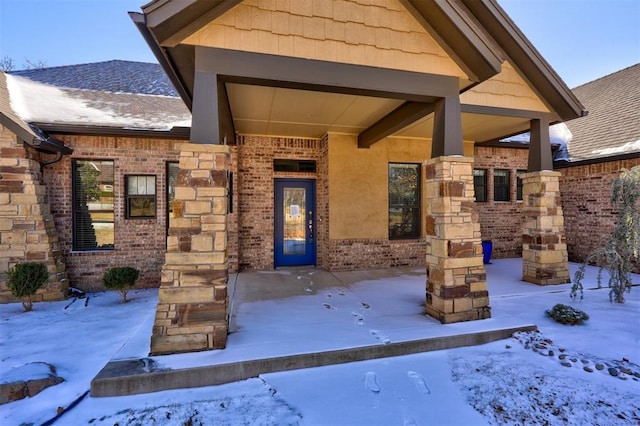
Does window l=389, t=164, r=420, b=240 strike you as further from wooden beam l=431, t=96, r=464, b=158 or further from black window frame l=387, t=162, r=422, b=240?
wooden beam l=431, t=96, r=464, b=158

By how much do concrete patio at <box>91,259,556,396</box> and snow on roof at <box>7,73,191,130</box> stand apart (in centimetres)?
419

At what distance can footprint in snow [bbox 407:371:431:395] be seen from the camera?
272 cm

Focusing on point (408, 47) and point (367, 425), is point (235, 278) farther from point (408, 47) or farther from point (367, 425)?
point (408, 47)

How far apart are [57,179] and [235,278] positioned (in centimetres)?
421

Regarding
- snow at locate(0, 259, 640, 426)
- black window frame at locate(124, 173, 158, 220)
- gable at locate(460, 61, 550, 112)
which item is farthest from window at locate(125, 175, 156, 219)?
gable at locate(460, 61, 550, 112)

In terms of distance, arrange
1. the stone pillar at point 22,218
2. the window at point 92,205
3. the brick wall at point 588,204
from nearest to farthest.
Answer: the stone pillar at point 22,218 < the window at point 92,205 < the brick wall at point 588,204

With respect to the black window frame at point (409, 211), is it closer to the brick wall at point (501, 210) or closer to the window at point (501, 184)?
the brick wall at point (501, 210)

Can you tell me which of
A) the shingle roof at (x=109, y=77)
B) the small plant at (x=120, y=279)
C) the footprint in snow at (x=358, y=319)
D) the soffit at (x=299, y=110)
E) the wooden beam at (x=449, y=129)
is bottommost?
the footprint in snow at (x=358, y=319)

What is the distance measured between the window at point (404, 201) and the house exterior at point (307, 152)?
1.4 inches

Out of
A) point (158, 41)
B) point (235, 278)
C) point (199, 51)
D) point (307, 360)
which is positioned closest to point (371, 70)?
point (199, 51)

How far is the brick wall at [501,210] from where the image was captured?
8.57m

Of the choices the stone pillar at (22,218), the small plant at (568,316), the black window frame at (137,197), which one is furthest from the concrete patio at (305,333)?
the stone pillar at (22,218)

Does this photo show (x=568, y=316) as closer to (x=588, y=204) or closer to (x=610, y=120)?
(x=588, y=204)

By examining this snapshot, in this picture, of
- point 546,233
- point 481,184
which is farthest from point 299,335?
point 481,184
